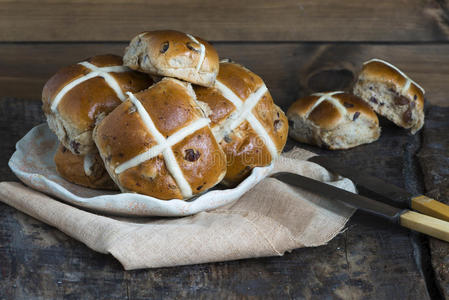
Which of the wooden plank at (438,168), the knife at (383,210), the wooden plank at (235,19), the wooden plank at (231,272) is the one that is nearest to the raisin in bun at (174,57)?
the knife at (383,210)

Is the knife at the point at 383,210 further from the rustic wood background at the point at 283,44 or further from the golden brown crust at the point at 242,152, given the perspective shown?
the rustic wood background at the point at 283,44

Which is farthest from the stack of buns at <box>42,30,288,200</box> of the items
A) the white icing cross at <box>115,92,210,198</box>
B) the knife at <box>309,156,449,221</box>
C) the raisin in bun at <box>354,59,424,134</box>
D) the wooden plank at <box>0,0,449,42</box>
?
the wooden plank at <box>0,0,449,42</box>

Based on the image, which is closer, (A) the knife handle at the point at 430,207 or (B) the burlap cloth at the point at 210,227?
(B) the burlap cloth at the point at 210,227

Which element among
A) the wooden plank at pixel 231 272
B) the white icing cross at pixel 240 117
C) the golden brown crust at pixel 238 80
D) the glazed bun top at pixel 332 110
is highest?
the golden brown crust at pixel 238 80

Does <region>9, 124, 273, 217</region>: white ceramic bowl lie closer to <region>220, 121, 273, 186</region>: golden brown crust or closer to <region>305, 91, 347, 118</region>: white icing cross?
<region>220, 121, 273, 186</region>: golden brown crust

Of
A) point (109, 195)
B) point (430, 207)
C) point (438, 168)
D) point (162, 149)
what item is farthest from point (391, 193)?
point (109, 195)

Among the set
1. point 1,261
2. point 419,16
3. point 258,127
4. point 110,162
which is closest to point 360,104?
point 258,127

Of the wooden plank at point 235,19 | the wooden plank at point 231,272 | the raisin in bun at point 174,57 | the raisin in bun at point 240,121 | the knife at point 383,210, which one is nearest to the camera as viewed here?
the wooden plank at point 231,272
